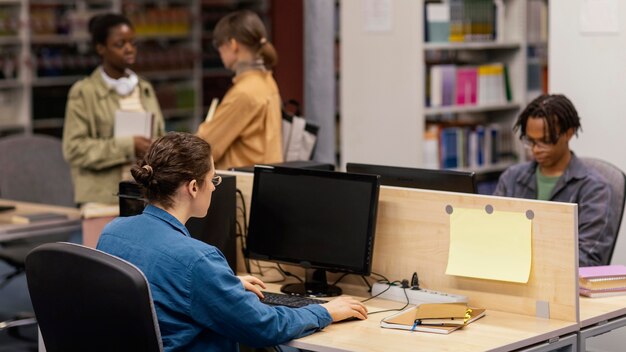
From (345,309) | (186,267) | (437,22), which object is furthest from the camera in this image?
(437,22)

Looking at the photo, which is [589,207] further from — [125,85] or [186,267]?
[125,85]

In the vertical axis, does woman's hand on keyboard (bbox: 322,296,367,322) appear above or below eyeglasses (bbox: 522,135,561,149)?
below

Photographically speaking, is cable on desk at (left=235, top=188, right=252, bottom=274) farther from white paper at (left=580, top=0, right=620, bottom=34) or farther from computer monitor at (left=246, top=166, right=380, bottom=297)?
white paper at (left=580, top=0, right=620, bottom=34)

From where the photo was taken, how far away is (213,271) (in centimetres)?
263

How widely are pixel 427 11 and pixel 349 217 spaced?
3082mm

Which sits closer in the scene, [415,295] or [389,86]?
[415,295]

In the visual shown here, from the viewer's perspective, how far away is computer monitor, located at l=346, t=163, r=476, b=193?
3.39 meters

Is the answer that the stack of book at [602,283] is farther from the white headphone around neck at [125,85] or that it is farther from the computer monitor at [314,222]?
the white headphone around neck at [125,85]

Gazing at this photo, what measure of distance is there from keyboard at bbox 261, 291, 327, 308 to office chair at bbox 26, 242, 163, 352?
71 cm

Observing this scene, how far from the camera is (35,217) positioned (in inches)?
177

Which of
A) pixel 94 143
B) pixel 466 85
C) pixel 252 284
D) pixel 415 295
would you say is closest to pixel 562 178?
pixel 415 295

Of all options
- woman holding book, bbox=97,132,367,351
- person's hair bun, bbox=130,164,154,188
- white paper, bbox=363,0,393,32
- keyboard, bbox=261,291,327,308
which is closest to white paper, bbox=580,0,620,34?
white paper, bbox=363,0,393,32

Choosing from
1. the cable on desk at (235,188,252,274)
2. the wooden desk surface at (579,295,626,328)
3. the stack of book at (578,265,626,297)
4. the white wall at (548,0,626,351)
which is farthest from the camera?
the white wall at (548,0,626,351)

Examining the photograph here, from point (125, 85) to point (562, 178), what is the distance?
2.14 m
